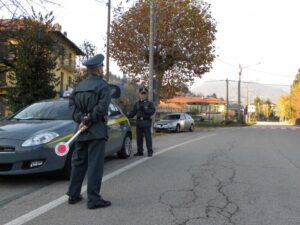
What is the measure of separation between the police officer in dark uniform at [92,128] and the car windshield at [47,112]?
2095mm

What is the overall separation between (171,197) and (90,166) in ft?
4.23

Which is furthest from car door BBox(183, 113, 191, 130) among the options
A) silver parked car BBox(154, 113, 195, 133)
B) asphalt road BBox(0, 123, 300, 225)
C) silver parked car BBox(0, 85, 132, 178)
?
silver parked car BBox(0, 85, 132, 178)

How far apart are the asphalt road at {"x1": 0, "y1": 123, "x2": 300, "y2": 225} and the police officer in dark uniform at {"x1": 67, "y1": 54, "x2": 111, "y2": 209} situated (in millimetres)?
268

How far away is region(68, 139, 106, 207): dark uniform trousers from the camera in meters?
4.76

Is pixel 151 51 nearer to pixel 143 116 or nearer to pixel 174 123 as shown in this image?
pixel 174 123

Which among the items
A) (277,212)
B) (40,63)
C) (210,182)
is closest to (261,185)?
(210,182)

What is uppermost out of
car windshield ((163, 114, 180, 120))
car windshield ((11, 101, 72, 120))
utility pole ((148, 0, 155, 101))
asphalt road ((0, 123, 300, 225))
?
utility pole ((148, 0, 155, 101))

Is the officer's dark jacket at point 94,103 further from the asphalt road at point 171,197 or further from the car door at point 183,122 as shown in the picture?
the car door at point 183,122

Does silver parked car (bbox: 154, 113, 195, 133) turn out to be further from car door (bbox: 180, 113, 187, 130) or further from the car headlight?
the car headlight

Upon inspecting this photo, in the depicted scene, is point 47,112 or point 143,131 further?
point 143,131

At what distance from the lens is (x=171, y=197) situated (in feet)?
17.7

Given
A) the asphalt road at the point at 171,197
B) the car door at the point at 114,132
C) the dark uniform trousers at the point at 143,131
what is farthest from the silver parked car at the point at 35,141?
the dark uniform trousers at the point at 143,131

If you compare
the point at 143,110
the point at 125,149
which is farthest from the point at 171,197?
the point at 143,110

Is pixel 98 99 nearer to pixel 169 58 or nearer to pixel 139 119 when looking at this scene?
pixel 139 119
